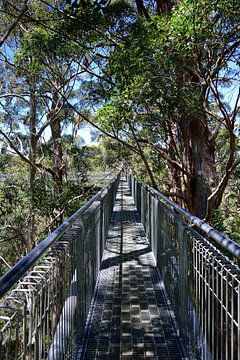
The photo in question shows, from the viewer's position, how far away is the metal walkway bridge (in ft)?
5.56

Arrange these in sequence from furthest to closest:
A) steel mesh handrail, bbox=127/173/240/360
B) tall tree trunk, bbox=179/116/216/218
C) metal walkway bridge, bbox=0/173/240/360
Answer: tall tree trunk, bbox=179/116/216/218 → steel mesh handrail, bbox=127/173/240/360 → metal walkway bridge, bbox=0/173/240/360

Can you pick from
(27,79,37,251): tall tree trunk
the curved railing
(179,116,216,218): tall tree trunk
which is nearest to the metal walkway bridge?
the curved railing

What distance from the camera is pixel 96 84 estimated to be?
11.1 metres

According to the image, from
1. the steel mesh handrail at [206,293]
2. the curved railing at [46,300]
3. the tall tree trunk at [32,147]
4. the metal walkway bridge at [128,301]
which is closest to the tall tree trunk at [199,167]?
the metal walkway bridge at [128,301]

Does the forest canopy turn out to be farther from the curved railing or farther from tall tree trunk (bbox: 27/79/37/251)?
the curved railing

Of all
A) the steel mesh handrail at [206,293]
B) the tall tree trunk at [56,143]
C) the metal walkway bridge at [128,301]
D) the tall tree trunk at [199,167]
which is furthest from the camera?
the tall tree trunk at [56,143]

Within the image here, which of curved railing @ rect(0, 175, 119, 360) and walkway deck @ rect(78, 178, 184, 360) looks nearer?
curved railing @ rect(0, 175, 119, 360)

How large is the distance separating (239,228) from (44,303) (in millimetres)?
12637

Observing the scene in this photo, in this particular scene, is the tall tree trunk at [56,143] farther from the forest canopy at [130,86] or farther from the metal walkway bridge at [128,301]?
the metal walkway bridge at [128,301]

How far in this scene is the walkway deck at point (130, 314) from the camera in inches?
129

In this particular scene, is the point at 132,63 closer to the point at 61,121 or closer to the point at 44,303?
the point at 44,303

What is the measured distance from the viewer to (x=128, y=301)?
4.46 m

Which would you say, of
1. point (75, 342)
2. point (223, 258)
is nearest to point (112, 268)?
point (75, 342)

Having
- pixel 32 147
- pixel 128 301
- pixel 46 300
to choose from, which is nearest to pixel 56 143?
pixel 32 147
